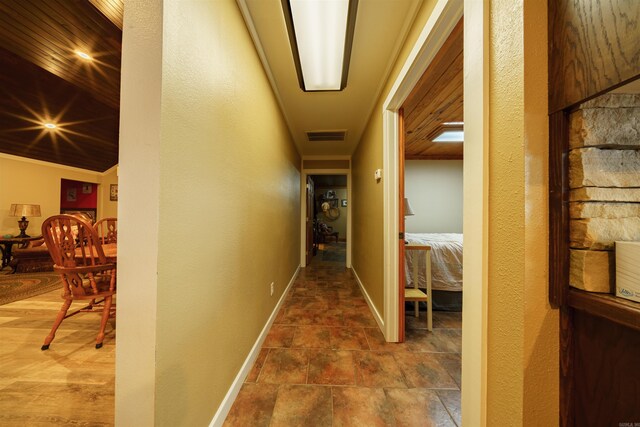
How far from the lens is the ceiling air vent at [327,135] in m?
3.22

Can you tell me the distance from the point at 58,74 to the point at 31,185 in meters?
4.26

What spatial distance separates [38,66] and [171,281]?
3.42m

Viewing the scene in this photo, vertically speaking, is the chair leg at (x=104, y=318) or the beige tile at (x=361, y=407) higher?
the chair leg at (x=104, y=318)

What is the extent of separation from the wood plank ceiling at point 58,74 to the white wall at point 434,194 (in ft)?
15.4

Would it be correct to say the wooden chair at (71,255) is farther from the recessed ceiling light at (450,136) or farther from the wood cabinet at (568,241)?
the recessed ceiling light at (450,136)

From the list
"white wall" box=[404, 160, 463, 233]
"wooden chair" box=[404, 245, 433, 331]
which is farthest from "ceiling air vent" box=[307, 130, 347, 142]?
"wooden chair" box=[404, 245, 433, 331]

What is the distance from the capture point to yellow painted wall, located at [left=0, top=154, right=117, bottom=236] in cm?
427

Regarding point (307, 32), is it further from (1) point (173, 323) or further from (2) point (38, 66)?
(2) point (38, 66)

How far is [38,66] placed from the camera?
2223 millimetres

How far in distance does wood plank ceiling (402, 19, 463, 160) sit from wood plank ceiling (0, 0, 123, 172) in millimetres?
2397

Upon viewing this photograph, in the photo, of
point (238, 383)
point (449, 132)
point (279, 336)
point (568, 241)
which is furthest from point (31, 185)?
point (449, 132)

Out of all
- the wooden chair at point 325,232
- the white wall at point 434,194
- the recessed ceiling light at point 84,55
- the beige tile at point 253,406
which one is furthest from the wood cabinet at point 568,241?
the wooden chair at point 325,232

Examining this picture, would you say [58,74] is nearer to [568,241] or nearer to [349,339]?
[349,339]

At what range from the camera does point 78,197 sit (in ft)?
19.1
